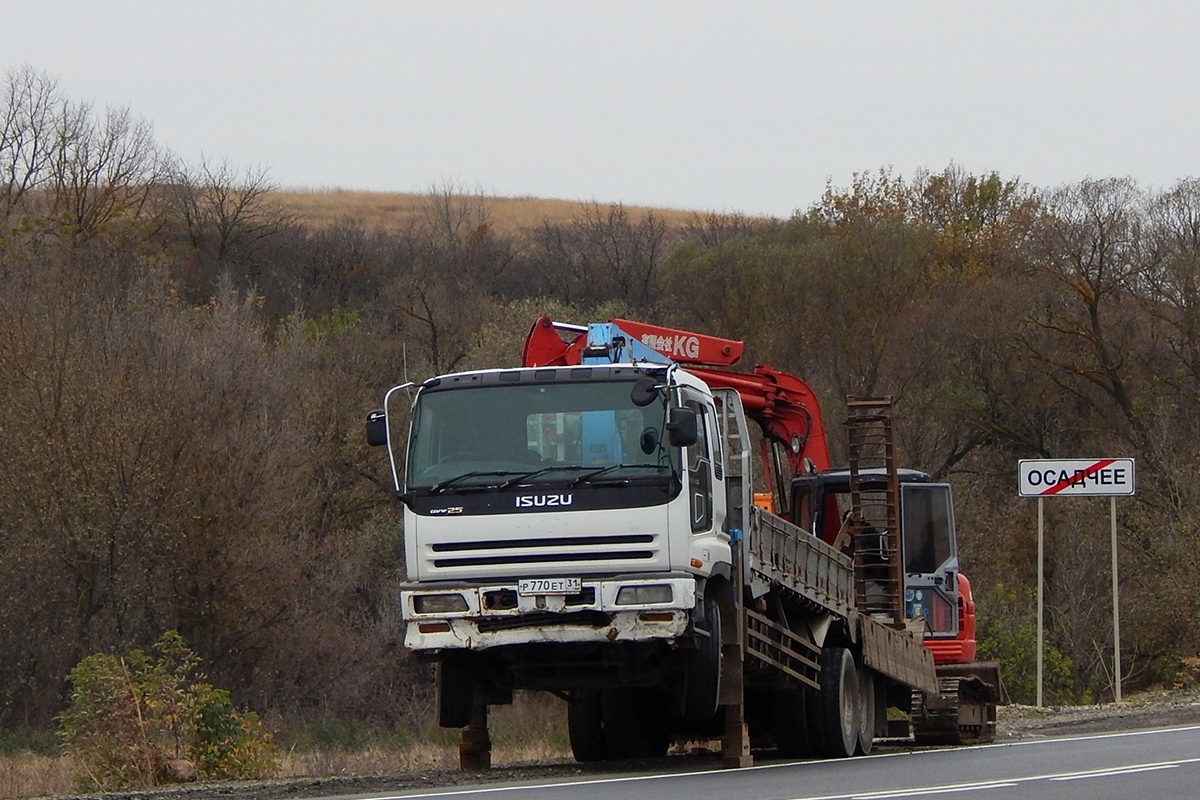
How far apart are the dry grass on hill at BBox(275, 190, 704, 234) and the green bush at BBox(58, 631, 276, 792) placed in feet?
227

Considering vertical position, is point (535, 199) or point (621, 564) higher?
point (535, 199)

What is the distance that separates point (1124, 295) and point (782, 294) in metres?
9.42

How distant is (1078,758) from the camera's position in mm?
14109

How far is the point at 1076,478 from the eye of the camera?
24.4 metres

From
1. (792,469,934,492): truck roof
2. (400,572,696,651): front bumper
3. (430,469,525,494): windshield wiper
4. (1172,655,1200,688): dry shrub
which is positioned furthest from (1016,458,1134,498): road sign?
(430,469,525,494): windshield wiper

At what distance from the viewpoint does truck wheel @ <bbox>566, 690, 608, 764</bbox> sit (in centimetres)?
1738

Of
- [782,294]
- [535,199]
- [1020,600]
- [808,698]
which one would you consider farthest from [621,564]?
[535,199]

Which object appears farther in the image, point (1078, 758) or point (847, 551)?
point (847, 551)

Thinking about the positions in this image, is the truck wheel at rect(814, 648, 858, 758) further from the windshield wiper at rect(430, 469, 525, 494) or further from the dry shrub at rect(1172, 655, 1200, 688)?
the dry shrub at rect(1172, 655, 1200, 688)

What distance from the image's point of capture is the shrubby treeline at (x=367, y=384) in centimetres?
3316

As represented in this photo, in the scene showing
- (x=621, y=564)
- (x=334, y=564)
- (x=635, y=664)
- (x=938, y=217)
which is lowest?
(x=334, y=564)

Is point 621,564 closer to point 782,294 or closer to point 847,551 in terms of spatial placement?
point 847,551

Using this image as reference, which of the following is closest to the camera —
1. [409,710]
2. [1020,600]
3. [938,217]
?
[409,710]

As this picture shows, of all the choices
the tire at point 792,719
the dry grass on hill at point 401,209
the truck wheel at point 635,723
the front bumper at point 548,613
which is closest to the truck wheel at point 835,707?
the tire at point 792,719
